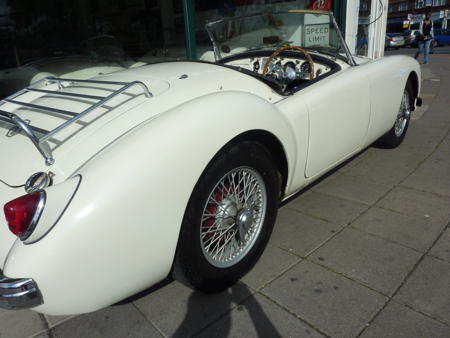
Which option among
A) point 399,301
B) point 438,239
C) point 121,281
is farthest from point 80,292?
point 438,239

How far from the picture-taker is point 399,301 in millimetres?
2010

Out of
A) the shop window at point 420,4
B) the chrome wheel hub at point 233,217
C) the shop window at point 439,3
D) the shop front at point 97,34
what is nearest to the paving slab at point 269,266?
the chrome wheel hub at point 233,217

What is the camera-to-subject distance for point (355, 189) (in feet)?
11.1

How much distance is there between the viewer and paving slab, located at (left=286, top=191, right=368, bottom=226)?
2920mm

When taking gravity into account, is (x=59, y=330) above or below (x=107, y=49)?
below

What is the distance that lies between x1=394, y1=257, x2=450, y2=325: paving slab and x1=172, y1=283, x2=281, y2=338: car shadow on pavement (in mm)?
750

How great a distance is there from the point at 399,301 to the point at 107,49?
6293 mm

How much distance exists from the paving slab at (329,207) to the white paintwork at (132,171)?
0.53 meters

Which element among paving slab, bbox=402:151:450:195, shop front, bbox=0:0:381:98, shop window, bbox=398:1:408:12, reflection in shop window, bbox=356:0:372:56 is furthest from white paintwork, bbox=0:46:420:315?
shop window, bbox=398:1:408:12

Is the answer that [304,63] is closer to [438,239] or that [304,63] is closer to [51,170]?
[438,239]

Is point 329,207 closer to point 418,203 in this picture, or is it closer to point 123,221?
point 418,203

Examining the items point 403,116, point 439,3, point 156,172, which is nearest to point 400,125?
point 403,116

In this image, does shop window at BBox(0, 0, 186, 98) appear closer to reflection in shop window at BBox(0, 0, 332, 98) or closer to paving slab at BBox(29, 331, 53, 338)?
reflection in shop window at BBox(0, 0, 332, 98)

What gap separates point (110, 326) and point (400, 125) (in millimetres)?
3815
